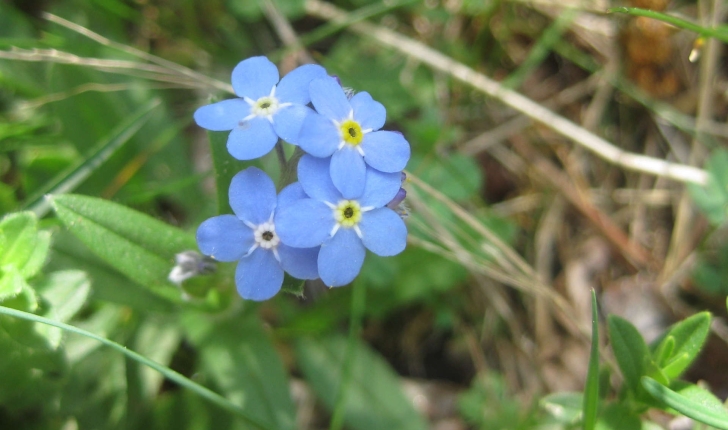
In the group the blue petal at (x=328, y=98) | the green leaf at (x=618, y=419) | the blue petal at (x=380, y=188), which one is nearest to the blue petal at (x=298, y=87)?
the blue petal at (x=328, y=98)

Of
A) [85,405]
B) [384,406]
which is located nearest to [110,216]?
[85,405]

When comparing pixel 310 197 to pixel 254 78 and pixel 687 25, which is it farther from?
pixel 687 25

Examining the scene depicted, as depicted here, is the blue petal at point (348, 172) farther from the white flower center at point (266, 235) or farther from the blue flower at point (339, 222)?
the white flower center at point (266, 235)

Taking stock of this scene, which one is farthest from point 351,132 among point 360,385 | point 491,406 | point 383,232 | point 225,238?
point 491,406

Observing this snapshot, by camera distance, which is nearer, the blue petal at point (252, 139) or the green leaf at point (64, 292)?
the blue petal at point (252, 139)

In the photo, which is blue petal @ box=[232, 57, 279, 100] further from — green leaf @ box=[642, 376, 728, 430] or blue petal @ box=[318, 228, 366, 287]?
green leaf @ box=[642, 376, 728, 430]

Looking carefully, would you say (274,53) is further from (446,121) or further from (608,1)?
(608,1)
